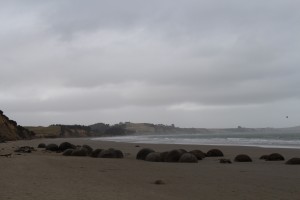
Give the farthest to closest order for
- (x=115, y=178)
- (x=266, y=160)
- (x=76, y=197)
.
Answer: (x=266, y=160) < (x=115, y=178) < (x=76, y=197)

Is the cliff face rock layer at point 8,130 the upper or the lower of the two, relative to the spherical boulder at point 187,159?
upper

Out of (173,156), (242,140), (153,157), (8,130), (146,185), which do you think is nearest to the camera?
(146,185)

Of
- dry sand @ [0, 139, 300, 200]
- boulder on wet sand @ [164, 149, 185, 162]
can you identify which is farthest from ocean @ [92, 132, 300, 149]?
dry sand @ [0, 139, 300, 200]

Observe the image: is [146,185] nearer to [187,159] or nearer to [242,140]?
[187,159]

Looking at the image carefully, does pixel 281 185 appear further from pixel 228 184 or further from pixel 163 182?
pixel 163 182

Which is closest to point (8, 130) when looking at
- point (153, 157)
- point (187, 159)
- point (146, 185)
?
point (153, 157)

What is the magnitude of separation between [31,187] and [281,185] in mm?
7215

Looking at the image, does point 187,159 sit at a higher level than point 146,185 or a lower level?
higher

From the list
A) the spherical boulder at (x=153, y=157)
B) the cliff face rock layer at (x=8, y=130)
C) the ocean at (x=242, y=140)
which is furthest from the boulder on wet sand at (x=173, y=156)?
the cliff face rock layer at (x=8, y=130)

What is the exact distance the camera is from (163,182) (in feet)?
40.3

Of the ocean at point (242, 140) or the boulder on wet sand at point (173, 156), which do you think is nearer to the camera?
the boulder on wet sand at point (173, 156)

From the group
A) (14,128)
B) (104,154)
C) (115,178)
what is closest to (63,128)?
(14,128)

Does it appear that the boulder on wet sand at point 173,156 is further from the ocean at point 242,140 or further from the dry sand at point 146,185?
the ocean at point 242,140

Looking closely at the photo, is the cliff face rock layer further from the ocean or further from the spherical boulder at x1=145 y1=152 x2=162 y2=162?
the spherical boulder at x1=145 y1=152 x2=162 y2=162
